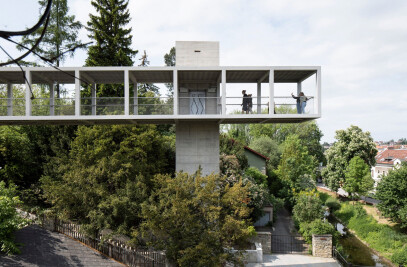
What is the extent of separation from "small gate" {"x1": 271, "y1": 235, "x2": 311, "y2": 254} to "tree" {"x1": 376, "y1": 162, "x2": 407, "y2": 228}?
746 centimetres

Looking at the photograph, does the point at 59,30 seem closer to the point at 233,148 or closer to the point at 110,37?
the point at 110,37

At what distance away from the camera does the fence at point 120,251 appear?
1214 centimetres

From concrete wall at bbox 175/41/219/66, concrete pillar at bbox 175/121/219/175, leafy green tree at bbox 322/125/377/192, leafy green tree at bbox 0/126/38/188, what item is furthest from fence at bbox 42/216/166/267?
leafy green tree at bbox 322/125/377/192

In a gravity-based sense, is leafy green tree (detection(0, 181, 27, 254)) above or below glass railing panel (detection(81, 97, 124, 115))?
below

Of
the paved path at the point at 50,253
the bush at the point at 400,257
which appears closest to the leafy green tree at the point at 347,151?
the bush at the point at 400,257

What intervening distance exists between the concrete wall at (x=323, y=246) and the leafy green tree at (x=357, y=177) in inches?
512

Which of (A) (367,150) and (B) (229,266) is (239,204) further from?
(A) (367,150)

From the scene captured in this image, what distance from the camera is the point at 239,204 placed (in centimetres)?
1136

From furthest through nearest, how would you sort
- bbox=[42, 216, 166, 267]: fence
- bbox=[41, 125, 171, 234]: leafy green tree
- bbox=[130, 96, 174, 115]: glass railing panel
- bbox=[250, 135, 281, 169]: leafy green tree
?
bbox=[250, 135, 281, 169]: leafy green tree
bbox=[130, 96, 174, 115]: glass railing panel
bbox=[42, 216, 166, 267]: fence
bbox=[41, 125, 171, 234]: leafy green tree

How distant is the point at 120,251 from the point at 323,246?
1073 cm

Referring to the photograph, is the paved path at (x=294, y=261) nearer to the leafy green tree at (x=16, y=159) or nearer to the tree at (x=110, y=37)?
the leafy green tree at (x=16, y=159)

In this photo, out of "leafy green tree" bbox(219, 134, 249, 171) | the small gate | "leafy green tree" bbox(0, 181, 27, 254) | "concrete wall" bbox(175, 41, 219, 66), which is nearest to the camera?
"leafy green tree" bbox(0, 181, 27, 254)

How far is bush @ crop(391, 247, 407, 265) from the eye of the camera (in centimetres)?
1475

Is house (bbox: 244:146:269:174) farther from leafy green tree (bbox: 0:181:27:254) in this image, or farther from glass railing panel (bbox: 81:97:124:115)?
leafy green tree (bbox: 0:181:27:254)
